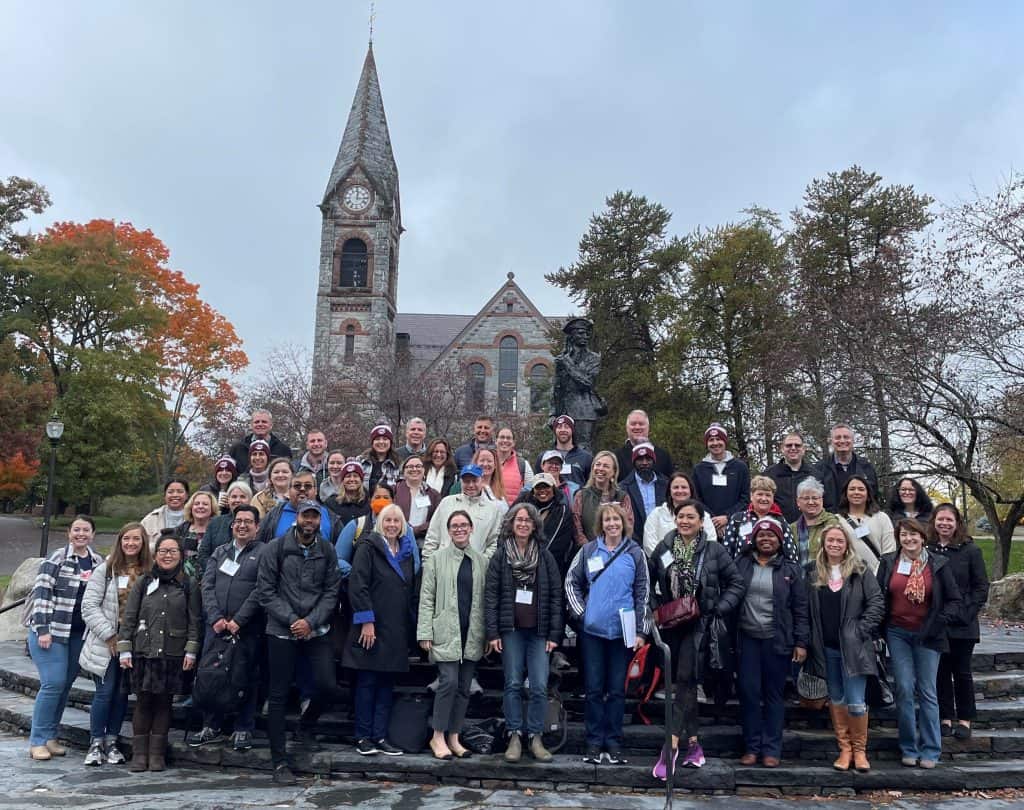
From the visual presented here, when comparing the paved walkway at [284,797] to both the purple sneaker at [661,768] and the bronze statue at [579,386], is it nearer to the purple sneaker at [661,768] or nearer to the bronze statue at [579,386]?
the purple sneaker at [661,768]

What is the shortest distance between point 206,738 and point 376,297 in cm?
4159

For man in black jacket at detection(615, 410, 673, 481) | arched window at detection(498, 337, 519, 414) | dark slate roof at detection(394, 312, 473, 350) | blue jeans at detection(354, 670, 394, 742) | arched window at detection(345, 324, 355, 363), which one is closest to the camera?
blue jeans at detection(354, 670, 394, 742)

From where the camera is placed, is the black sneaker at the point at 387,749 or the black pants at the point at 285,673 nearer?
the black pants at the point at 285,673

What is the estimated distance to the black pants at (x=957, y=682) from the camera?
6254 mm

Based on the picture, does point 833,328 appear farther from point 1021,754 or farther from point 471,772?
point 471,772

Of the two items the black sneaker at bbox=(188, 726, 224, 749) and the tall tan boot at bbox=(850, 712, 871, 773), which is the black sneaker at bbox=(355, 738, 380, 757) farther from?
the tall tan boot at bbox=(850, 712, 871, 773)

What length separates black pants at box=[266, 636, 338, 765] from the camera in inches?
232

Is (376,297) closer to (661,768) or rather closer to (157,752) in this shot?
(157,752)

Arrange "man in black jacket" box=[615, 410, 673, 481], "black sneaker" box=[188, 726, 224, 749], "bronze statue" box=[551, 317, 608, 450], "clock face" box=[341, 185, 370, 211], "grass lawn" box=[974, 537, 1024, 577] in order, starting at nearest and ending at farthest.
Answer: "black sneaker" box=[188, 726, 224, 749], "man in black jacket" box=[615, 410, 673, 481], "bronze statue" box=[551, 317, 608, 450], "grass lawn" box=[974, 537, 1024, 577], "clock face" box=[341, 185, 370, 211]

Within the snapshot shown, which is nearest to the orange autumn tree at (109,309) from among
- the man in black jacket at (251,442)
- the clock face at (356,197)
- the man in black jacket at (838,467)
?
the clock face at (356,197)

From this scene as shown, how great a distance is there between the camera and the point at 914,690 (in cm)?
614

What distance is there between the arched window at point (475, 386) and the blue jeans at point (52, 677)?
28614mm

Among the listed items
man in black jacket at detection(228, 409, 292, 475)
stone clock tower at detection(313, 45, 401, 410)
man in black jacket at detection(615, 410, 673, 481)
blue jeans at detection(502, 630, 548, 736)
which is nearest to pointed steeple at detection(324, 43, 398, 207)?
stone clock tower at detection(313, 45, 401, 410)

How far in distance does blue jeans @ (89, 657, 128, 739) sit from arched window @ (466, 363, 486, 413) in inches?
1132
